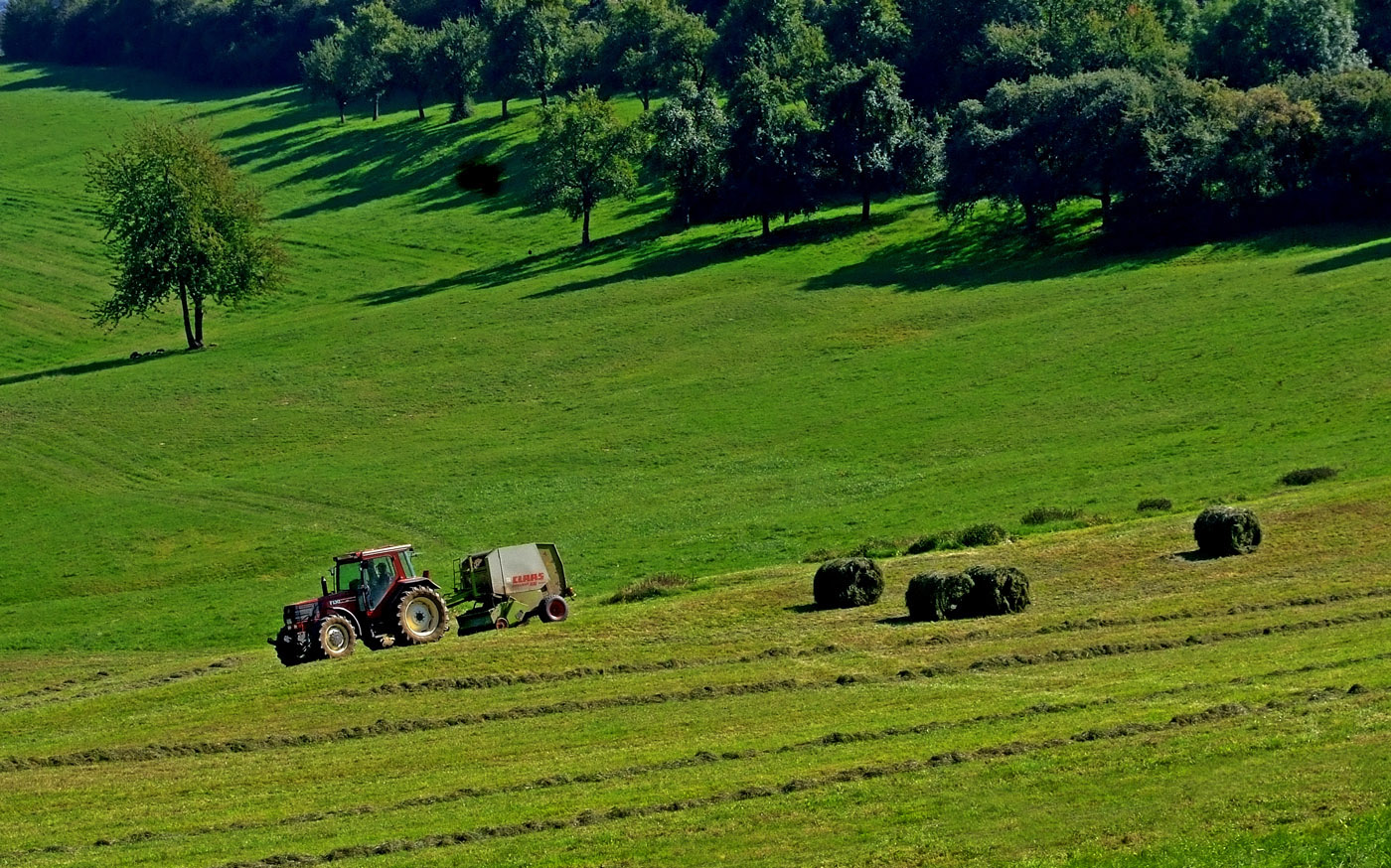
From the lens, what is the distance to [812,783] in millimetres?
26000

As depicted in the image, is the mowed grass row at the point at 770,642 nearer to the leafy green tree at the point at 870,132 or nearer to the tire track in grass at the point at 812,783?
the tire track in grass at the point at 812,783

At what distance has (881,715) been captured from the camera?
30.8m

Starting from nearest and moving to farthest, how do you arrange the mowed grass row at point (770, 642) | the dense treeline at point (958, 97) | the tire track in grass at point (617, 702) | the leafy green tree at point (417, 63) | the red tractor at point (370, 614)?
the tire track in grass at point (617, 702), the mowed grass row at point (770, 642), the red tractor at point (370, 614), the dense treeline at point (958, 97), the leafy green tree at point (417, 63)

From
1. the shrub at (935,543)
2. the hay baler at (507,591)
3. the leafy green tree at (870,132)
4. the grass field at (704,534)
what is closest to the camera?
the grass field at (704,534)

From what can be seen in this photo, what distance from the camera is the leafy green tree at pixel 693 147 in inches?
4326

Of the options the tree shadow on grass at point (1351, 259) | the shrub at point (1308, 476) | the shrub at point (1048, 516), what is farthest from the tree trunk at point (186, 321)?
the shrub at point (1308, 476)

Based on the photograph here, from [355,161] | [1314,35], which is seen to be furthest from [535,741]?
[355,161]

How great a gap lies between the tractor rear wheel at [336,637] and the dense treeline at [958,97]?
64003 mm

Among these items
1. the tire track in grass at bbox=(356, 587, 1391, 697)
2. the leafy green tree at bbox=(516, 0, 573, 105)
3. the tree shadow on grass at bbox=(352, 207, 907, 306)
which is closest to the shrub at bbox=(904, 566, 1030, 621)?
the tire track in grass at bbox=(356, 587, 1391, 697)

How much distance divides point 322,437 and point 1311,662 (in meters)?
55.1

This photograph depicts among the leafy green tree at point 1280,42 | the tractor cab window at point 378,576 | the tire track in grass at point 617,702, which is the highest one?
the leafy green tree at point 1280,42

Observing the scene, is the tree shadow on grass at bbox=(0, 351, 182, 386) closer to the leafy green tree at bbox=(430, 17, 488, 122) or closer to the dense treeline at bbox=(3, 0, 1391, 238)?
the dense treeline at bbox=(3, 0, 1391, 238)

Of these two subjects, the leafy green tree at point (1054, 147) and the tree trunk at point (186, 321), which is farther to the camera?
the tree trunk at point (186, 321)

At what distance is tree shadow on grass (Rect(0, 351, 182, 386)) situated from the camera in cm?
9438
